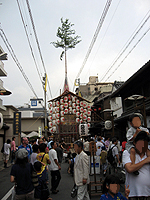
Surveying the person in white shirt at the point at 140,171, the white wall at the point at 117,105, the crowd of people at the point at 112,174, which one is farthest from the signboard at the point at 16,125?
the person in white shirt at the point at 140,171

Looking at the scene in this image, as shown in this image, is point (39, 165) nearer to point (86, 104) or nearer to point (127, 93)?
point (127, 93)

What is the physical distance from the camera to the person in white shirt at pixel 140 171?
2.85 metres

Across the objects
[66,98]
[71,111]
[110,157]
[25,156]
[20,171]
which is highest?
[66,98]

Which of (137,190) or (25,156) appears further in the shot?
(25,156)

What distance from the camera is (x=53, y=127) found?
69.9ft

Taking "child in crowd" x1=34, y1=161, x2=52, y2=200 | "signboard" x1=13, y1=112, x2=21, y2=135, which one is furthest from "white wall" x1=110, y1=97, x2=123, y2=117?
"child in crowd" x1=34, y1=161, x2=52, y2=200

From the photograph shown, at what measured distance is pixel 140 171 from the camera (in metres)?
2.90

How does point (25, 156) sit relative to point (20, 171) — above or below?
above

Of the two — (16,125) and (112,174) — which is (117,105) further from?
(112,174)

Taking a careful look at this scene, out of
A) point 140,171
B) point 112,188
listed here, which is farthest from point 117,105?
point 112,188

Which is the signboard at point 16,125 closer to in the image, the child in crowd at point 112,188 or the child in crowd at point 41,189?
the child in crowd at point 41,189

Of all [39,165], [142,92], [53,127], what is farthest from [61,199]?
[53,127]

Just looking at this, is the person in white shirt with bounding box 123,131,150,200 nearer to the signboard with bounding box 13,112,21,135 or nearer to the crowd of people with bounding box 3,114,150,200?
the crowd of people with bounding box 3,114,150,200

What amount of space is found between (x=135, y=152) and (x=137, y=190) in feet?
1.90
